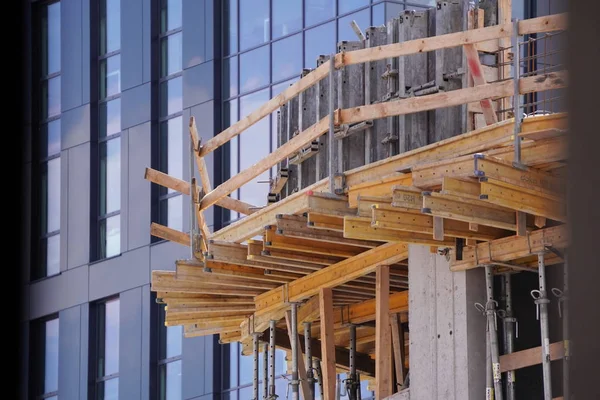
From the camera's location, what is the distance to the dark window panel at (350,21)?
38656 mm

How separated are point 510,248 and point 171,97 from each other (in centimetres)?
3130

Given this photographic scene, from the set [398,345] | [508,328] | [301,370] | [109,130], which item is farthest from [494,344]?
[109,130]

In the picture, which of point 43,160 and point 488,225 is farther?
point 43,160

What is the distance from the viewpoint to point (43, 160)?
167 ft

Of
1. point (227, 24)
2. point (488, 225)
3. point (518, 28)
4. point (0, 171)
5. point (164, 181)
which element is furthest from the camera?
point (227, 24)

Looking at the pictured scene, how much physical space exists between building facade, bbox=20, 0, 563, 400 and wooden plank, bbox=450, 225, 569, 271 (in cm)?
2243

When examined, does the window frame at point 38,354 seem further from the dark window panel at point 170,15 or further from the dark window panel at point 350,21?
the dark window panel at point 350,21

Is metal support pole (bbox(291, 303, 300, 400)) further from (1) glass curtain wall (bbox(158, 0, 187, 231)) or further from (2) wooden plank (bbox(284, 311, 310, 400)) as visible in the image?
Result: (1) glass curtain wall (bbox(158, 0, 187, 231))

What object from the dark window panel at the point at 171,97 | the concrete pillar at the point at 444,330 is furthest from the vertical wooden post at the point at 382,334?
the dark window panel at the point at 171,97

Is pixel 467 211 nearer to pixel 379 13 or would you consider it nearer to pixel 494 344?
pixel 494 344

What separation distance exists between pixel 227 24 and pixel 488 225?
30.1m

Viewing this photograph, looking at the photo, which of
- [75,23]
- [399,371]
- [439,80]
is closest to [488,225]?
[439,80]

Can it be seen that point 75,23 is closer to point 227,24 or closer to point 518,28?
point 227,24

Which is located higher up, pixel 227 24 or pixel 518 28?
pixel 227 24
